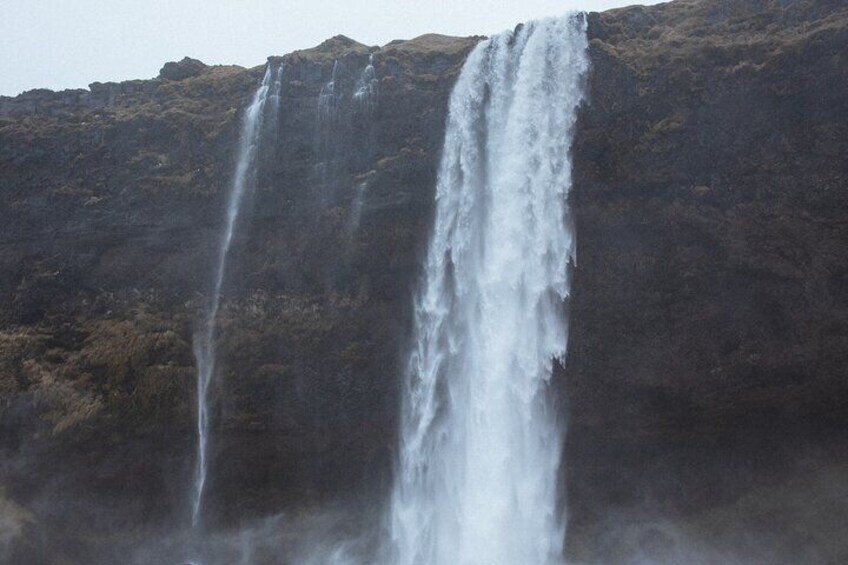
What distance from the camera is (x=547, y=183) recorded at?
2122cm

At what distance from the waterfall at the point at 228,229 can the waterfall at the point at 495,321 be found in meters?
6.27

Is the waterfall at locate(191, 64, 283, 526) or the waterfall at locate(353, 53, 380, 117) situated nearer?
the waterfall at locate(191, 64, 283, 526)

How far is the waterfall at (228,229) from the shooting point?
73.3 ft

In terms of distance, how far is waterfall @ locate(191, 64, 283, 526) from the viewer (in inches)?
879

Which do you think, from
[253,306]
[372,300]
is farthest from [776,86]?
[253,306]

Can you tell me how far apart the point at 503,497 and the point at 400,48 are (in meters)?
15.5

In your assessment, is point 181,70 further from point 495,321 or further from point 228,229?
point 495,321

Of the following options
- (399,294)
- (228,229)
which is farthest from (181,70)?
(399,294)

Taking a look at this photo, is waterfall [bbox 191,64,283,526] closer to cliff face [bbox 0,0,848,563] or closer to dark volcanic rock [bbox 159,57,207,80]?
cliff face [bbox 0,0,848,563]

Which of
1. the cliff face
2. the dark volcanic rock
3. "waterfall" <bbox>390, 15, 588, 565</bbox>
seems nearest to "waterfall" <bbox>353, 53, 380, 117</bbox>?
the cliff face

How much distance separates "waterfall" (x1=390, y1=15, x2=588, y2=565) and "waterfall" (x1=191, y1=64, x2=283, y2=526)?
6.27 m

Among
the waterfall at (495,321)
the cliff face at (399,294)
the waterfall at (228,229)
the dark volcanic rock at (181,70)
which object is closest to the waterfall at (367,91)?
the cliff face at (399,294)

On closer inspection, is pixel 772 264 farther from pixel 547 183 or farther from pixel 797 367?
pixel 547 183

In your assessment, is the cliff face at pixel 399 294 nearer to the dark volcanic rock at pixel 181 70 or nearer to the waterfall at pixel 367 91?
the waterfall at pixel 367 91
